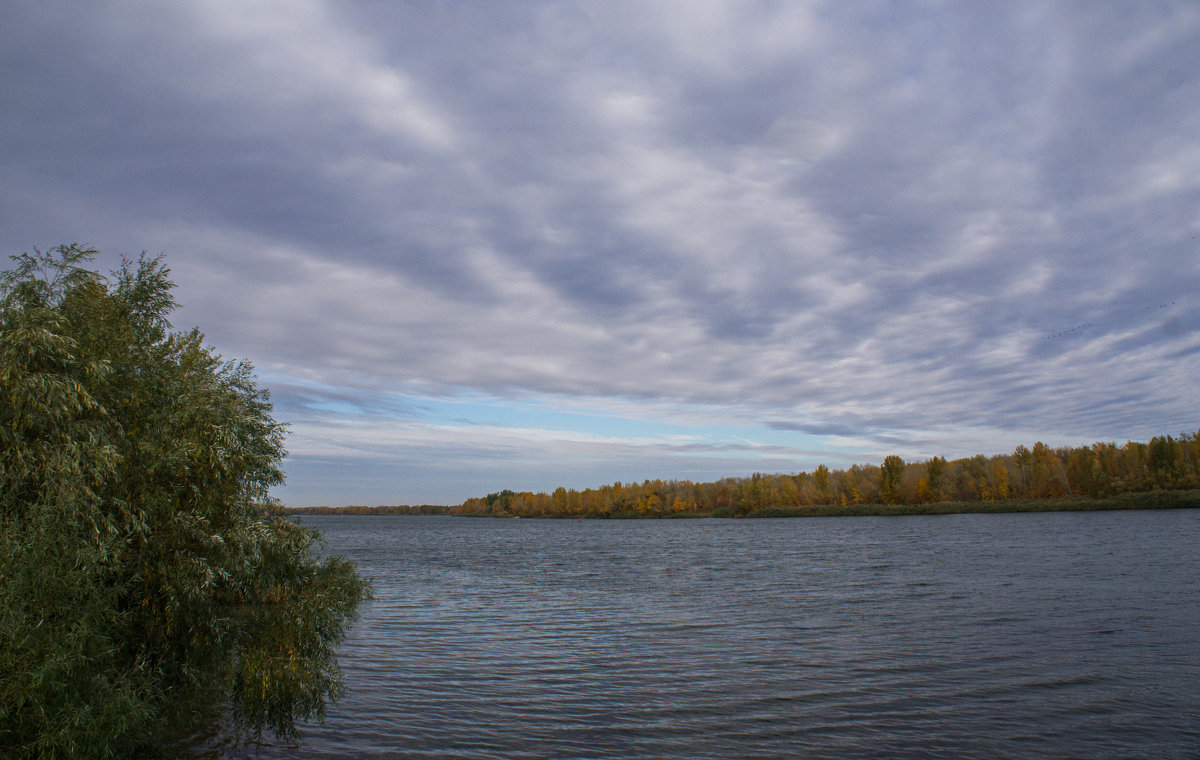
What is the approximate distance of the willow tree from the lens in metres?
12.4

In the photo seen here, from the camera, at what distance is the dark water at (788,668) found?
Answer: 18516 mm

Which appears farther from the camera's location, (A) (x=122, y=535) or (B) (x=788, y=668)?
(B) (x=788, y=668)

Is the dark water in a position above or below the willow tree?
below

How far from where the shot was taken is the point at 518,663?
28.1 metres

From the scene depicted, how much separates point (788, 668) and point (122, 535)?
2251cm

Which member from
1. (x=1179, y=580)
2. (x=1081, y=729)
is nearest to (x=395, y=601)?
(x=1081, y=729)

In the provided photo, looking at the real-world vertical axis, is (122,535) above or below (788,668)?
above

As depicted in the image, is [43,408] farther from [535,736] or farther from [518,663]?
[518,663]

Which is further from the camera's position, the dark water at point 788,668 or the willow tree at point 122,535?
the dark water at point 788,668

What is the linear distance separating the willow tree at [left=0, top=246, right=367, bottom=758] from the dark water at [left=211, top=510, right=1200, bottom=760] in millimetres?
3563

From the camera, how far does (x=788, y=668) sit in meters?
25.9

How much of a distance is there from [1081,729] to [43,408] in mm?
27274

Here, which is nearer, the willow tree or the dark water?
the willow tree

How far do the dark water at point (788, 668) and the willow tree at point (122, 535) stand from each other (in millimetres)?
3563
